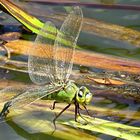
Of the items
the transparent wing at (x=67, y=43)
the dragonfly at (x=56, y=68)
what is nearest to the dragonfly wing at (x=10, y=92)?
the dragonfly at (x=56, y=68)

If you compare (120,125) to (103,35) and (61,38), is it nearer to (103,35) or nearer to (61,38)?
(61,38)

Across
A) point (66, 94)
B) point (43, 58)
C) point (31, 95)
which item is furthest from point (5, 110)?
point (43, 58)

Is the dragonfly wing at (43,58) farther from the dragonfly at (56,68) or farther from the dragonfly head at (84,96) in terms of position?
the dragonfly head at (84,96)

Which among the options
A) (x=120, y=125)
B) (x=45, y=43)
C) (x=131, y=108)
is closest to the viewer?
(x=120, y=125)

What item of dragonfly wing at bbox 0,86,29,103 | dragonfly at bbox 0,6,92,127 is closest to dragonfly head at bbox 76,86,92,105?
dragonfly at bbox 0,6,92,127

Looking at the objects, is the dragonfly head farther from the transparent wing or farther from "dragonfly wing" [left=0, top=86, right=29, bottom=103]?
"dragonfly wing" [left=0, top=86, right=29, bottom=103]

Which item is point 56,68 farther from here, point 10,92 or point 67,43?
point 10,92

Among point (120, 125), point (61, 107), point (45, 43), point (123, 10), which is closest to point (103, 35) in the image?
point (123, 10)

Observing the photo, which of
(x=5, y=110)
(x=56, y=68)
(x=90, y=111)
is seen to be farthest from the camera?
(x=56, y=68)
